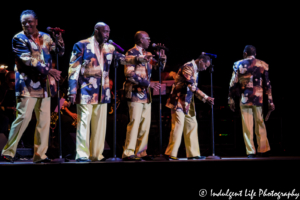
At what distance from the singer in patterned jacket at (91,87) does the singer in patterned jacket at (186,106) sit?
1.08 metres

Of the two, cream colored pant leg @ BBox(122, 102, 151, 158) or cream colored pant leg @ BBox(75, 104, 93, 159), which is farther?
cream colored pant leg @ BBox(122, 102, 151, 158)

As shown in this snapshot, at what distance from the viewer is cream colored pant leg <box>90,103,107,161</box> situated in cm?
479

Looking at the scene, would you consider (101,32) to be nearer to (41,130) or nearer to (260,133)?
(41,130)

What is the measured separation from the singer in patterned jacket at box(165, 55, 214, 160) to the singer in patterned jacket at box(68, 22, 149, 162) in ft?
3.53

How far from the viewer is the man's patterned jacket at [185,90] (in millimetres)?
5402

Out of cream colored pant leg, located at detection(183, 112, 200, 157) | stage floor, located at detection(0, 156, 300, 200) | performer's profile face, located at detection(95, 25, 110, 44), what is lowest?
stage floor, located at detection(0, 156, 300, 200)

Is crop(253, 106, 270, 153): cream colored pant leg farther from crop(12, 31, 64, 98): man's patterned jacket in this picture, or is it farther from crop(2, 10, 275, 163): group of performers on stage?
crop(12, 31, 64, 98): man's patterned jacket

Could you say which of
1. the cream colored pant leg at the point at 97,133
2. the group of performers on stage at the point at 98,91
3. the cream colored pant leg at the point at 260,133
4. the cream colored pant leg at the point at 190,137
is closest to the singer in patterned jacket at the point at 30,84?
the group of performers on stage at the point at 98,91

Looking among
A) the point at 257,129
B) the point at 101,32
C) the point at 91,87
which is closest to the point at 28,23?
the point at 101,32

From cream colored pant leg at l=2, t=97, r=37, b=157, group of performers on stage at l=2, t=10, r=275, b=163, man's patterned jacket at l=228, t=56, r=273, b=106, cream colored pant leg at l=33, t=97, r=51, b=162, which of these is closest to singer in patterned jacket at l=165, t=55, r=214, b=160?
group of performers on stage at l=2, t=10, r=275, b=163

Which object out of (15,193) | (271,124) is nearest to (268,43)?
(271,124)

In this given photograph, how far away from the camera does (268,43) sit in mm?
8562

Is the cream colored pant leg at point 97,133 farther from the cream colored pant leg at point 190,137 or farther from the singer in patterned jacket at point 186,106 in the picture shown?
the cream colored pant leg at point 190,137

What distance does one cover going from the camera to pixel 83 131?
465 cm
